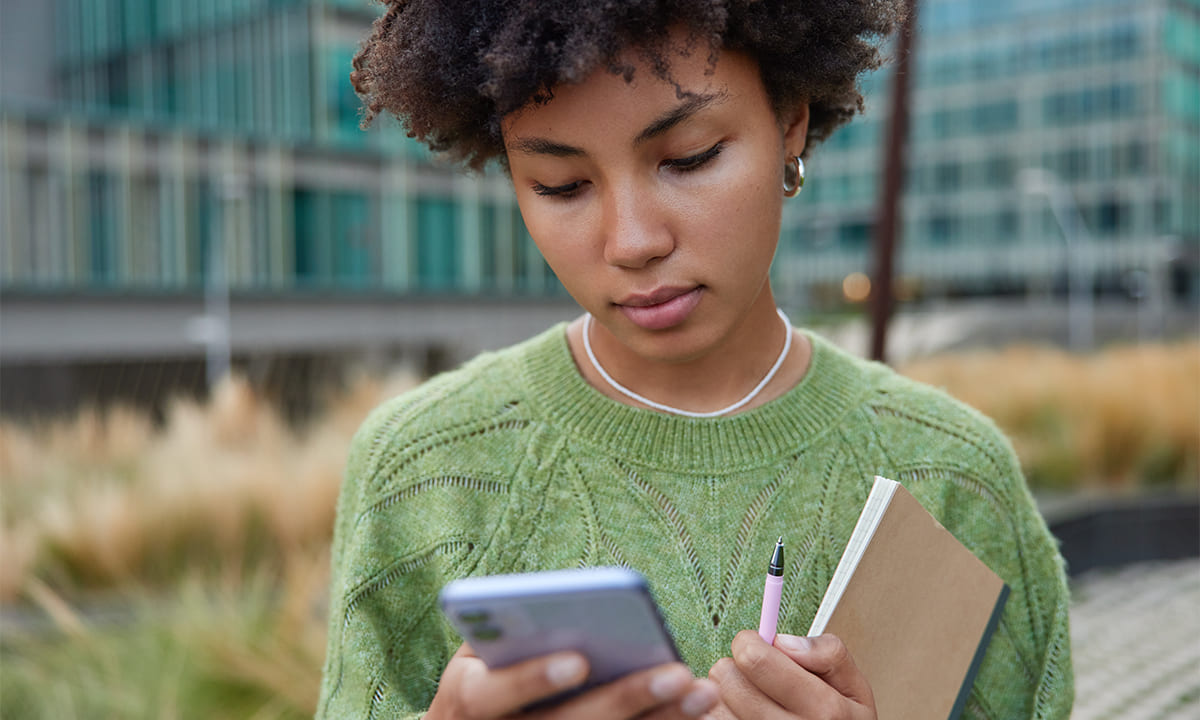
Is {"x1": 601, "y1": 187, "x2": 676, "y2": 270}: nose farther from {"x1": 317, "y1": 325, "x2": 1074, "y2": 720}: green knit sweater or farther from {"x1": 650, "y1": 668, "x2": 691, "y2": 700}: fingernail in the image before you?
{"x1": 650, "y1": 668, "x2": 691, "y2": 700}: fingernail

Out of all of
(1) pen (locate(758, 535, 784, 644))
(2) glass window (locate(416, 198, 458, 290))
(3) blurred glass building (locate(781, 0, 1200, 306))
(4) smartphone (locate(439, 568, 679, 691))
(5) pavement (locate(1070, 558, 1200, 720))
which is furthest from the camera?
(3) blurred glass building (locate(781, 0, 1200, 306))

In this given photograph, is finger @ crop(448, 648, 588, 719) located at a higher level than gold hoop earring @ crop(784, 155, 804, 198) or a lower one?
lower

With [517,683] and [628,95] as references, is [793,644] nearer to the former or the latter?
[517,683]

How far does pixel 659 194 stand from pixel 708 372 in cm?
41

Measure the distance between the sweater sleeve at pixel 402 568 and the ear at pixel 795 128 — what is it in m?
0.67

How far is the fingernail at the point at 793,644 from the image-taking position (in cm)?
117

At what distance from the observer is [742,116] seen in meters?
1.38

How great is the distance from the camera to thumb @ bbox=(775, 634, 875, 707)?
1.17 m

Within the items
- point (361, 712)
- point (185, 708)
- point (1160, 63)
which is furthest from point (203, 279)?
point (1160, 63)

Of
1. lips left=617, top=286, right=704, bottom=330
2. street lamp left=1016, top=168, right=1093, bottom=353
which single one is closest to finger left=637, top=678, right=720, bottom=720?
lips left=617, top=286, right=704, bottom=330

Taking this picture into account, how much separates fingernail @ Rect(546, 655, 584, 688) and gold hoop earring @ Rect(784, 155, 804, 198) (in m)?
0.90

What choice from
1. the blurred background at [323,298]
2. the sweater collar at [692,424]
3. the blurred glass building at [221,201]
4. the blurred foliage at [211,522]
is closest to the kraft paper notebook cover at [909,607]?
the sweater collar at [692,424]

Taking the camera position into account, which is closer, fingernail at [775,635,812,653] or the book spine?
fingernail at [775,635,812,653]

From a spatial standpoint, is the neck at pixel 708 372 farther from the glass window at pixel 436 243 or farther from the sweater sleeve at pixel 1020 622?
the glass window at pixel 436 243
